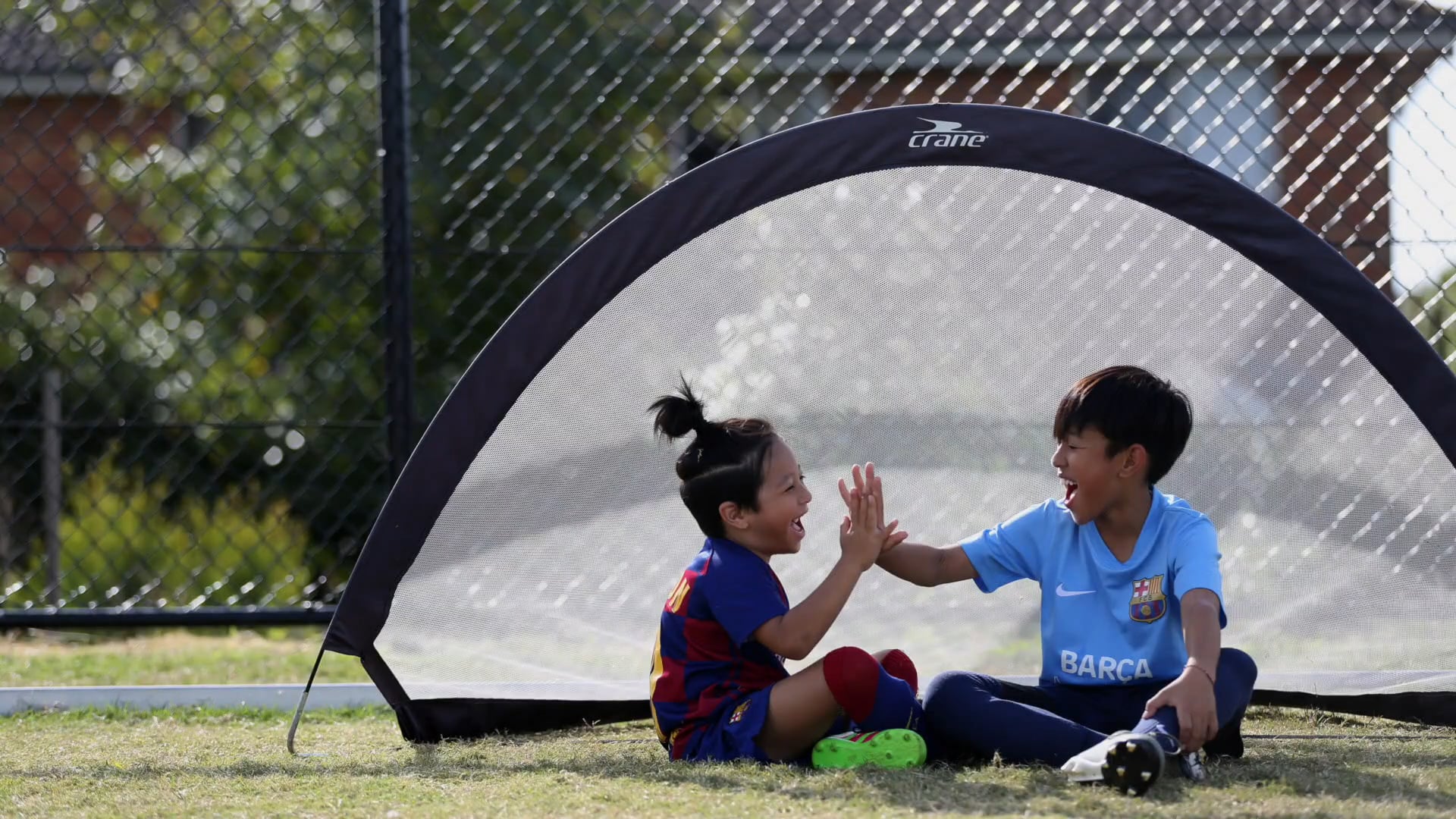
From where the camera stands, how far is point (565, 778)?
7.11ft

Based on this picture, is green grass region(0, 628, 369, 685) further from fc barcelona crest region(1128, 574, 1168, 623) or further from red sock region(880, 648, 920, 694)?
fc barcelona crest region(1128, 574, 1168, 623)

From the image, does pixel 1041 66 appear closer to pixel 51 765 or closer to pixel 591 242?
pixel 591 242

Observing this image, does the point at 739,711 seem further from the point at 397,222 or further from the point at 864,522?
the point at 397,222

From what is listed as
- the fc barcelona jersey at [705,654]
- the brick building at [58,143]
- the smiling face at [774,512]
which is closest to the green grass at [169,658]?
the fc barcelona jersey at [705,654]

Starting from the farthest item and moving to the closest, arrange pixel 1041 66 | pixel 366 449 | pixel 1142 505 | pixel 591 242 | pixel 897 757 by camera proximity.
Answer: pixel 1041 66 → pixel 366 449 → pixel 591 242 → pixel 1142 505 → pixel 897 757

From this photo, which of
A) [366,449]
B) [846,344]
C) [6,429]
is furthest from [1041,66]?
[6,429]

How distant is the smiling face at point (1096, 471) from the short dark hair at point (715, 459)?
0.49 metres

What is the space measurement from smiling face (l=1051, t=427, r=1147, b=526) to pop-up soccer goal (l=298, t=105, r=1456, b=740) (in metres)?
0.38

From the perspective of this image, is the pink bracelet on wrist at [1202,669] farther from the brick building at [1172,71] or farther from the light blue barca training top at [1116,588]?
the brick building at [1172,71]

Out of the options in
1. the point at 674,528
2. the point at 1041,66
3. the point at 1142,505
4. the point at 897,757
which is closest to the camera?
the point at 897,757

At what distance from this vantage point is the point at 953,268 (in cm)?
260

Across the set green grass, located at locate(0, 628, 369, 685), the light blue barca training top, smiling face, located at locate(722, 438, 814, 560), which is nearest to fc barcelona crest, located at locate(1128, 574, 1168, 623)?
the light blue barca training top

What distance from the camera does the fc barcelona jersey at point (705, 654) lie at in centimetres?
223

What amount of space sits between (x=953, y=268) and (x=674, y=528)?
72 centimetres
